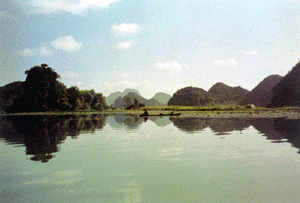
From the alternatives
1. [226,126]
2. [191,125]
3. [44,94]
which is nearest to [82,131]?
[191,125]

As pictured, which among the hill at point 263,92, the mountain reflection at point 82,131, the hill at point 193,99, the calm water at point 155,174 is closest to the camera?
the calm water at point 155,174

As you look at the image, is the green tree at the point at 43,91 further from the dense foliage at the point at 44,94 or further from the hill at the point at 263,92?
the hill at the point at 263,92

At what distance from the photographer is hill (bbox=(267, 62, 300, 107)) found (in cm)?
7925

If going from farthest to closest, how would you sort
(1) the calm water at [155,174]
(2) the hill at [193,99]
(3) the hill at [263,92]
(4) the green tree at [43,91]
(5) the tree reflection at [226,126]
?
(2) the hill at [193,99] < (3) the hill at [263,92] < (4) the green tree at [43,91] < (5) the tree reflection at [226,126] < (1) the calm water at [155,174]

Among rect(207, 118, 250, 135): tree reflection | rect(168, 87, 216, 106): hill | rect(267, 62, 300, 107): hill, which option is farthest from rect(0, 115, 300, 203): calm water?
rect(168, 87, 216, 106): hill

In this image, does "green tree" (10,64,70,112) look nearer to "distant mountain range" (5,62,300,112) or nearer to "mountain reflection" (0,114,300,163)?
"distant mountain range" (5,62,300,112)

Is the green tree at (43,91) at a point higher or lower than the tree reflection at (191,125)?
higher

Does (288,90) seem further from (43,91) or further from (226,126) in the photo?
(43,91)

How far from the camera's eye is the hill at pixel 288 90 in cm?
7925

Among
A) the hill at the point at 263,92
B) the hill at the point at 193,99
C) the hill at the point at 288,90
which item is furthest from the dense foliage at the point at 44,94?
the hill at the point at 263,92

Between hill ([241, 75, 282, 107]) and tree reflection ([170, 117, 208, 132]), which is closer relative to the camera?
tree reflection ([170, 117, 208, 132])

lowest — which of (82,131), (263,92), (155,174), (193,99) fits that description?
(155,174)

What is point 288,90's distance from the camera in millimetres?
84875

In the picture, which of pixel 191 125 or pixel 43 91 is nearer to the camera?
pixel 191 125
